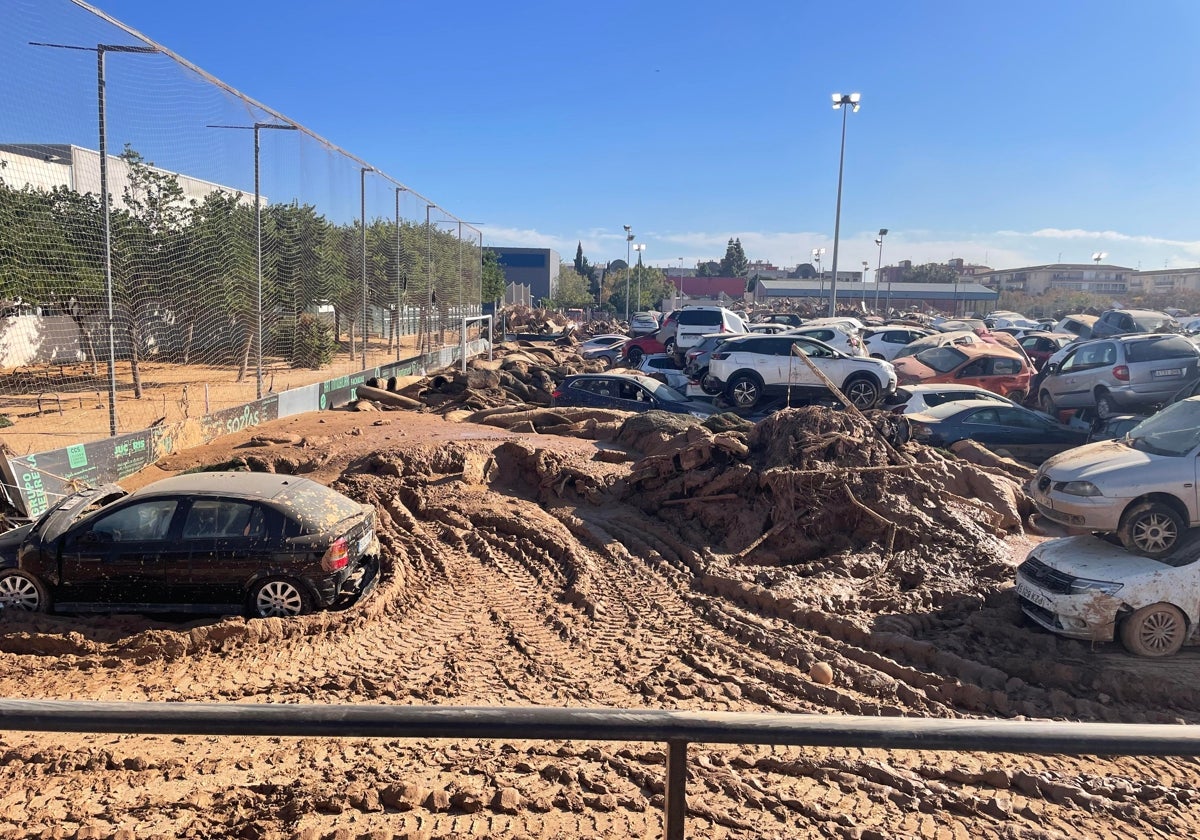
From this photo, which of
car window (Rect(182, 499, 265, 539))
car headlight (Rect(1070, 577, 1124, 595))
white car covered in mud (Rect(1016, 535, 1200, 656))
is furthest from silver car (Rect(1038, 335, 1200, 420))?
car window (Rect(182, 499, 265, 539))

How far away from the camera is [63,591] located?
8.10m

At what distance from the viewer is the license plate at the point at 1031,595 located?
26.0 ft

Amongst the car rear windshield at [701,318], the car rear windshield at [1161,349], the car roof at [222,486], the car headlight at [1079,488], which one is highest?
the car rear windshield at [701,318]

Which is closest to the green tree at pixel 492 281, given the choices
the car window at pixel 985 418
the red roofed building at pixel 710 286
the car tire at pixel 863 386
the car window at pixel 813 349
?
the car window at pixel 813 349

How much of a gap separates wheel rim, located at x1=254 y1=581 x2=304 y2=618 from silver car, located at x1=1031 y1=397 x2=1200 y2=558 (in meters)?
8.25

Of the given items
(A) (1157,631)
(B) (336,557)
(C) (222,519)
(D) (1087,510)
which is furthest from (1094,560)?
(C) (222,519)

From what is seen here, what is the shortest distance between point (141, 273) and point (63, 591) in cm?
1084

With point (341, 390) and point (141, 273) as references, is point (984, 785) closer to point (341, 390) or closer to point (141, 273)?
point (141, 273)

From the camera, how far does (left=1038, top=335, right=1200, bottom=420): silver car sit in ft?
54.4

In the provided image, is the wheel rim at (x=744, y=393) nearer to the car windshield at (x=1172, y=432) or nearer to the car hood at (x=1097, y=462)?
the car hood at (x=1097, y=462)

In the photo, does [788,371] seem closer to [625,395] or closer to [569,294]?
[625,395]

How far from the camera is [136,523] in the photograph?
8156 millimetres

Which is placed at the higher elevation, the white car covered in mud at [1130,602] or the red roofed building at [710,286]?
the red roofed building at [710,286]

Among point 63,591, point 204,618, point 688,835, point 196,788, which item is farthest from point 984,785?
point 63,591
